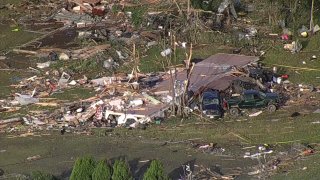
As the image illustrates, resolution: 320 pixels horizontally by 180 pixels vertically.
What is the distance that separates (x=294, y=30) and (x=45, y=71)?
28.8ft

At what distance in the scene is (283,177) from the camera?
19172mm

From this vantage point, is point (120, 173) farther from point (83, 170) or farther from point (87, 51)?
point (87, 51)

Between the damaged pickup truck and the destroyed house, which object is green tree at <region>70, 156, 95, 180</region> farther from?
the destroyed house

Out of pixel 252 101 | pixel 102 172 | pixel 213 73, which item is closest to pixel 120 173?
pixel 102 172

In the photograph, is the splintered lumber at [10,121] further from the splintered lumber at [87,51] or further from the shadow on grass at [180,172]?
the shadow on grass at [180,172]

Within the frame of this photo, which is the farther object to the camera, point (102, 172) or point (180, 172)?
point (180, 172)

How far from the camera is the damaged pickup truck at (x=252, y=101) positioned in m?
24.3

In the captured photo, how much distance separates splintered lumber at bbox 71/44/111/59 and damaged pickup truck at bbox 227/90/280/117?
7078mm

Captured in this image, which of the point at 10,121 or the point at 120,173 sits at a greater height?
the point at 120,173

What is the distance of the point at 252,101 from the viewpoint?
79.7ft

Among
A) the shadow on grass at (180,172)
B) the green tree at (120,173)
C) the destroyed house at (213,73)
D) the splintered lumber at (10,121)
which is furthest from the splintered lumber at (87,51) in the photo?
the green tree at (120,173)

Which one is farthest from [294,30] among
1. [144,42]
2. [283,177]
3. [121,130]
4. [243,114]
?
[283,177]

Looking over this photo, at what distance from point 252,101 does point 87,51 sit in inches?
321

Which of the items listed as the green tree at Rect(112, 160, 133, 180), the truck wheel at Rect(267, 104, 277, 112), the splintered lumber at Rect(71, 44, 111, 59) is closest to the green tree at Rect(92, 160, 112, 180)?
the green tree at Rect(112, 160, 133, 180)
